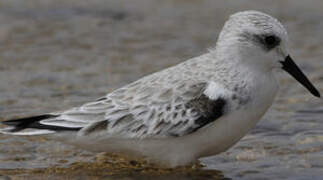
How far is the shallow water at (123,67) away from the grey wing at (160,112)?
0.65 m

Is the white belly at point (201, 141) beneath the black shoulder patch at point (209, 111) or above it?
beneath

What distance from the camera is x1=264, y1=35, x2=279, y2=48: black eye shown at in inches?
281

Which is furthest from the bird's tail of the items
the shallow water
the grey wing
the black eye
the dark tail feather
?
the black eye

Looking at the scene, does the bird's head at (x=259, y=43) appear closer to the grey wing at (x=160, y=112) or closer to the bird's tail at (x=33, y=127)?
the grey wing at (x=160, y=112)

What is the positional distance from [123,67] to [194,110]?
4447mm

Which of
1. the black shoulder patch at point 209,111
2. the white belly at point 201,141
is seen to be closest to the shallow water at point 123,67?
the white belly at point 201,141

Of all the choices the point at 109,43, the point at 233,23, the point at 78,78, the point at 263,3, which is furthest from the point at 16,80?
the point at 263,3

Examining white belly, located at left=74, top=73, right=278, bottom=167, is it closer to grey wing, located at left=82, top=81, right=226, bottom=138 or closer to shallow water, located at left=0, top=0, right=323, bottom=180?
grey wing, located at left=82, top=81, right=226, bottom=138

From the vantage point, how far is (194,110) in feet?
23.3

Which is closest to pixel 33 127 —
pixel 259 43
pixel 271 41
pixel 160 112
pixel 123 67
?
pixel 160 112

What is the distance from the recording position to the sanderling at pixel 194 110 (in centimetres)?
704

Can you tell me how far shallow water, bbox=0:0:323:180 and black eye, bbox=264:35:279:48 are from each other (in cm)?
137

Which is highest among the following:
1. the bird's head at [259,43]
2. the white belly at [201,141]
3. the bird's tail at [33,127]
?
the bird's head at [259,43]

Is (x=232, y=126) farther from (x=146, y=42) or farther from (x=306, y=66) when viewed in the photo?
(x=146, y=42)
